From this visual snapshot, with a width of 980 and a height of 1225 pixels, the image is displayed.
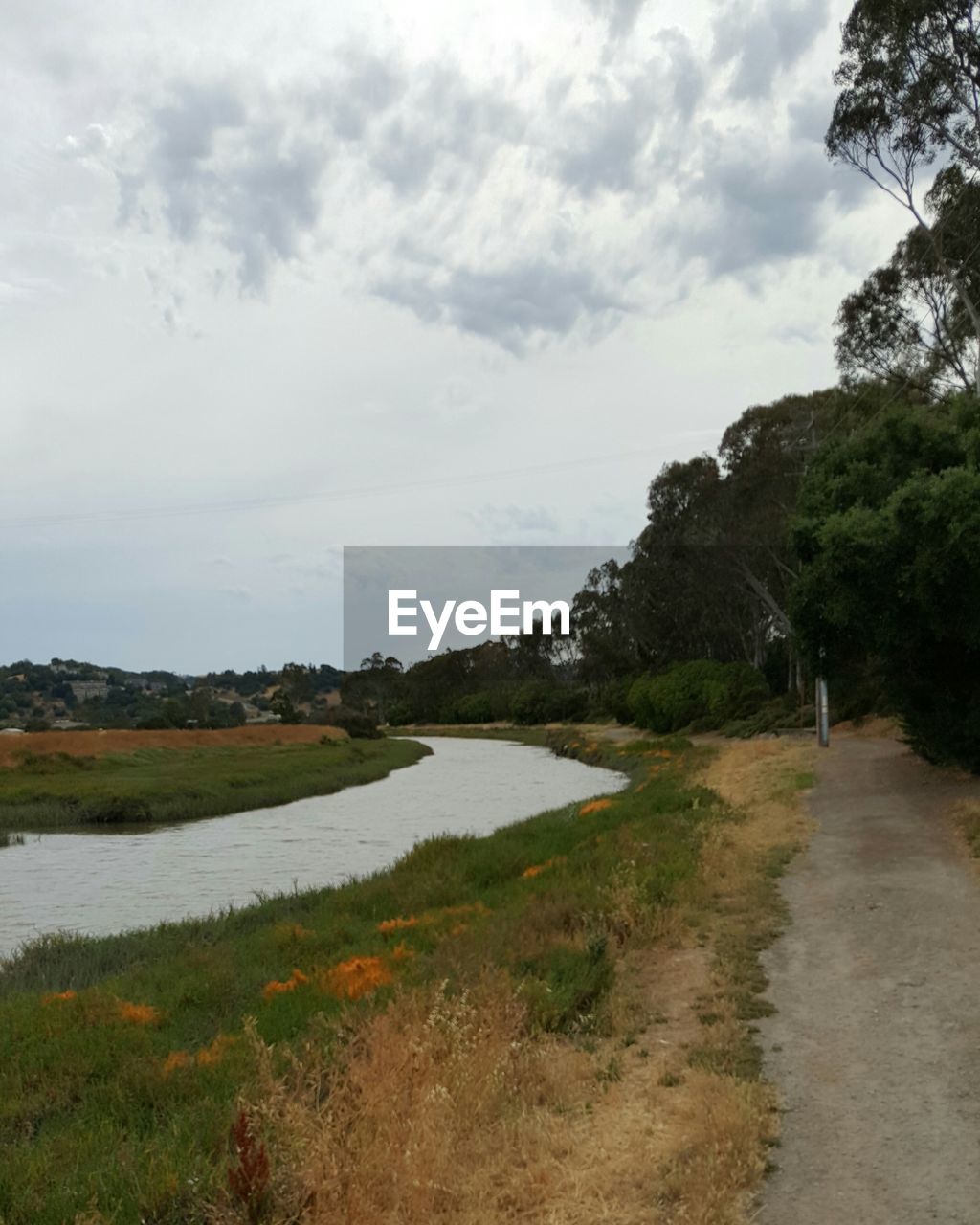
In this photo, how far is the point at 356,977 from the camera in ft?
32.4

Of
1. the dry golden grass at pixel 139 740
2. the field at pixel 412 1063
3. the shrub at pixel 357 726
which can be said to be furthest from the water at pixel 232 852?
the shrub at pixel 357 726

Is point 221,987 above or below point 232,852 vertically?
above

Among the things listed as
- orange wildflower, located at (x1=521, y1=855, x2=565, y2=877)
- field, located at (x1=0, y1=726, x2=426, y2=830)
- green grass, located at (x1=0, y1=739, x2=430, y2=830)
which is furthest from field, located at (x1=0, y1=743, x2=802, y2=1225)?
field, located at (x1=0, y1=726, x2=426, y2=830)

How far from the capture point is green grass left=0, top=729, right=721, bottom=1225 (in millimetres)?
5930

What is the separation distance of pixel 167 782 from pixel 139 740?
2025 cm

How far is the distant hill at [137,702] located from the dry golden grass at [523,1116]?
3414 inches

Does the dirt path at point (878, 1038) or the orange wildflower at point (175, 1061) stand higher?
the dirt path at point (878, 1038)

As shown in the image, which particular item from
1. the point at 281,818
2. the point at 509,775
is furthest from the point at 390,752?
the point at 281,818

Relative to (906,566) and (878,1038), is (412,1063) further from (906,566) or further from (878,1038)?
(906,566)

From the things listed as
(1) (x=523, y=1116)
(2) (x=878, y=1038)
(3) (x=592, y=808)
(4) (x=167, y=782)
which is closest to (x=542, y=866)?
(3) (x=592, y=808)

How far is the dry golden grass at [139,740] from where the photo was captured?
163 ft

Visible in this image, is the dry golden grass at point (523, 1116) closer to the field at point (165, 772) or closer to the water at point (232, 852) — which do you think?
the water at point (232, 852)

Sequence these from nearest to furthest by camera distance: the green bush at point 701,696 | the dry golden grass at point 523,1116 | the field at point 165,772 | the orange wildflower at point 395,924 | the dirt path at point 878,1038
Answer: the dry golden grass at point 523,1116
the dirt path at point 878,1038
the orange wildflower at point 395,924
the field at point 165,772
the green bush at point 701,696

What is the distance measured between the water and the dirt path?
10945mm
